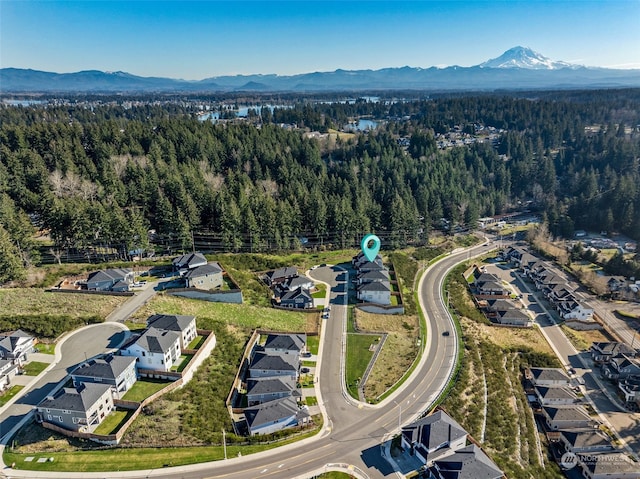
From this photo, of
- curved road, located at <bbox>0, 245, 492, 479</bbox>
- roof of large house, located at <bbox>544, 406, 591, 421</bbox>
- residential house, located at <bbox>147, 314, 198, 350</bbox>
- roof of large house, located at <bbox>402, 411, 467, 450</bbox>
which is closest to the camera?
curved road, located at <bbox>0, 245, 492, 479</bbox>

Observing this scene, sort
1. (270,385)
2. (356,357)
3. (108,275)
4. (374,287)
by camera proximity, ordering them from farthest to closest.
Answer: (374,287)
(108,275)
(356,357)
(270,385)

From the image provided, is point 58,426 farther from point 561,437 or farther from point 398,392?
point 561,437

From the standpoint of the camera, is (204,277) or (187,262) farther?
(187,262)

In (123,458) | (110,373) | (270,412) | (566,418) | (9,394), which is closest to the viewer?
(123,458)

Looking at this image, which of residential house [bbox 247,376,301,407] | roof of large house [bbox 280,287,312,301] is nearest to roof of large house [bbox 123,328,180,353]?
residential house [bbox 247,376,301,407]

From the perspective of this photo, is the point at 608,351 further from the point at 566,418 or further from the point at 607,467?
the point at 607,467

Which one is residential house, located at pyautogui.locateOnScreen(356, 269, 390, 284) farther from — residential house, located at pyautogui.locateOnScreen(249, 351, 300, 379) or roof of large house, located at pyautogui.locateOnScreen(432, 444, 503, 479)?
roof of large house, located at pyautogui.locateOnScreen(432, 444, 503, 479)

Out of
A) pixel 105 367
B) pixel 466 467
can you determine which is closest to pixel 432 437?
pixel 466 467

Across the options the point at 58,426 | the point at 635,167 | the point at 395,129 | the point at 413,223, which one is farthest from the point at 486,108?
the point at 58,426
